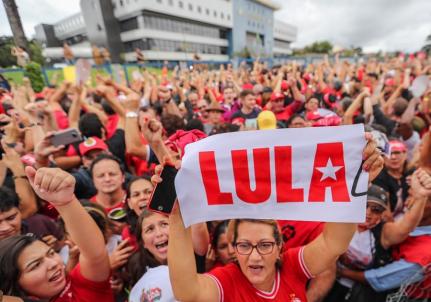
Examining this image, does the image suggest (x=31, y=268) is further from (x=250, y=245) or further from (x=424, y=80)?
(x=424, y=80)

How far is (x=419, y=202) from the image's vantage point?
1644mm

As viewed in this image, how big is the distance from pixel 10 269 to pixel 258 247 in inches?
50.1

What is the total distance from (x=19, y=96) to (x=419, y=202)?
6.31m

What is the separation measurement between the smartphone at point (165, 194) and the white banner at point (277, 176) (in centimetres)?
3

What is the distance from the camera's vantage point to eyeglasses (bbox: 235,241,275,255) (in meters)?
1.33

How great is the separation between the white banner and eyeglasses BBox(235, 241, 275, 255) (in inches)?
9.2

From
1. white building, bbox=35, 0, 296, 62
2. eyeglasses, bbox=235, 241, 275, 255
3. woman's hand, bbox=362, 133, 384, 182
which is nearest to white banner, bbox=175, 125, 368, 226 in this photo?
woman's hand, bbox=362, 133, 384, 182

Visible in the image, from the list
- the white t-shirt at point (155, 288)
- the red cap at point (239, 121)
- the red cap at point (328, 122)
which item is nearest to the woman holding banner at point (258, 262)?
the white t-shirt at point (155, 288)

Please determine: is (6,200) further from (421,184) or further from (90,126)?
(421,184)

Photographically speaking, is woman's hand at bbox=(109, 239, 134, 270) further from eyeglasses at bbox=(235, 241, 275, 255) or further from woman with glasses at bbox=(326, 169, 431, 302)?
woman with glasses at bbox=(326, 169, 431, 302)

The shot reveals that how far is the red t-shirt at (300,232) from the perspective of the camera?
71.0 inches

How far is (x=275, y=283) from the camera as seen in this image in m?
1.38

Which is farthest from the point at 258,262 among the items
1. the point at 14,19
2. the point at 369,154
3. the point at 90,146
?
the point at 90,146

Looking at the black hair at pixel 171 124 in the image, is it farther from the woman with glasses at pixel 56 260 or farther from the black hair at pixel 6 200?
the woman with glasses at pixel 56 260
